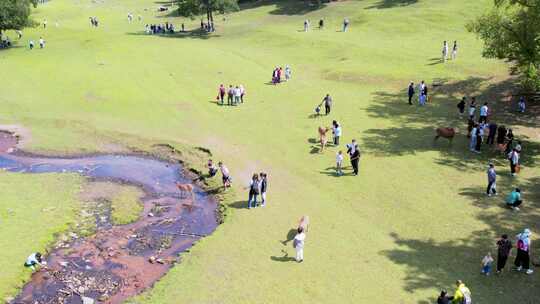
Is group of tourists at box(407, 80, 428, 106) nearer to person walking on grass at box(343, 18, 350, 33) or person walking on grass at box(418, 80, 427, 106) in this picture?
person walking on grass at box(418, 80, 427, 106)

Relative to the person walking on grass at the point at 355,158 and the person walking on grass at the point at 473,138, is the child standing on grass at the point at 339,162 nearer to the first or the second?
the person walking on grass at the point at 355,158

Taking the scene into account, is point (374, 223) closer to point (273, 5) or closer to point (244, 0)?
point (273, 5)

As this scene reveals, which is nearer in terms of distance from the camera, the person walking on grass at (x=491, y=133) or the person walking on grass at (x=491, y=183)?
the person walking on grass at (x=491, y=183)

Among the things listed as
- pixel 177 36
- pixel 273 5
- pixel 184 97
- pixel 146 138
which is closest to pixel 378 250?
pixel 146 138

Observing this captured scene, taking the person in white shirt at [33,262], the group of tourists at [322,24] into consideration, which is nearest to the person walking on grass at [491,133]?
the person in white shirt at [33,262]

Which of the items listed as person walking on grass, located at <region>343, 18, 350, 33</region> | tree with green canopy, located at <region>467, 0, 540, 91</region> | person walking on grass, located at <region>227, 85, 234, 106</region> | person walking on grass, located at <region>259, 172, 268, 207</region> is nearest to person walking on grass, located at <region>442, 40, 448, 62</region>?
tree with green canopy, located at <region>467, 0, 540, 91</region>

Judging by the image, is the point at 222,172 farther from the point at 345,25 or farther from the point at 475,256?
the point at 345,25
